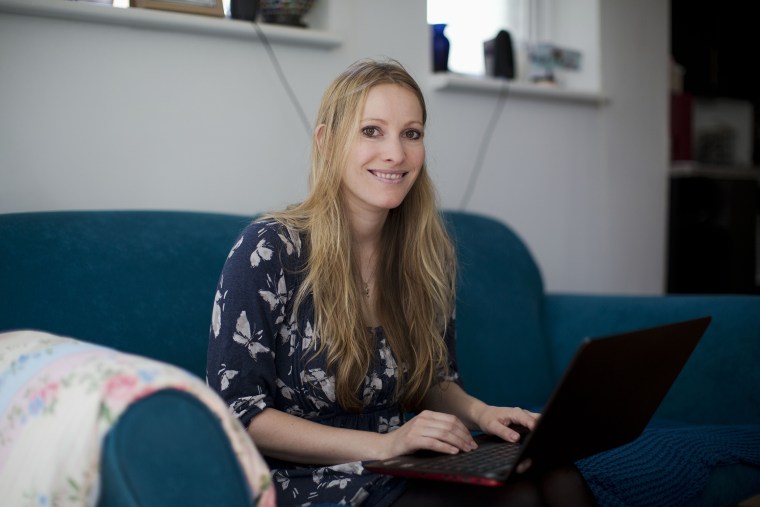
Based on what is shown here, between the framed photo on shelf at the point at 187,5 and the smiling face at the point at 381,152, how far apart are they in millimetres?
736

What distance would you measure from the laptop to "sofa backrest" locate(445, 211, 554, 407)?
76 centimetres

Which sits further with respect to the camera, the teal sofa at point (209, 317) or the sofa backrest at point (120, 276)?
the sofa backrest at point (120, 276)

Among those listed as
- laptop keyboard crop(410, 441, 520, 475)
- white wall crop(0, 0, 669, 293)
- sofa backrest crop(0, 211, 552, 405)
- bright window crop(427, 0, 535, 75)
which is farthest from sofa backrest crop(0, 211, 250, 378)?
bright window crop(427, 0, 535, 75)

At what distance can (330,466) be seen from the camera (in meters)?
1.38

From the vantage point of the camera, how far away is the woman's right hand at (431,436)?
1.28 meters

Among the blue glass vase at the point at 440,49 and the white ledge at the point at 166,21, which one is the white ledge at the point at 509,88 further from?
the white ledge at the point at 166,21

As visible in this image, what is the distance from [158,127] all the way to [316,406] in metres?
0.90

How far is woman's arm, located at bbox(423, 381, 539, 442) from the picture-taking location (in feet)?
4.88

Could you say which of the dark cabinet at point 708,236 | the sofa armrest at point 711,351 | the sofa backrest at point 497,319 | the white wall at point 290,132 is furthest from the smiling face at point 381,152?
the dark cabinet at point 708,236

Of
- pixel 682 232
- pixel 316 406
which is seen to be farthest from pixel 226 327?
pixel 682 232

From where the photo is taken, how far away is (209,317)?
1.75m

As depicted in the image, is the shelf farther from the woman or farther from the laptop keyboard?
the laptop keyboard

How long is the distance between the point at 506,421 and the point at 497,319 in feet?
2.40

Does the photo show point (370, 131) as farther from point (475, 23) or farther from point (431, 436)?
point (475, 23)
